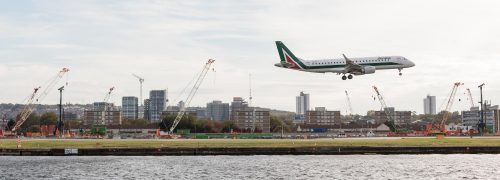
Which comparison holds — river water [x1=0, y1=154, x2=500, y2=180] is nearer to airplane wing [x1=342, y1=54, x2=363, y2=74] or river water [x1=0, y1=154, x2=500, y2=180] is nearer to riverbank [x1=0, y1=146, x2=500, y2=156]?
riverbank [x1=0, y1=146, x2=500, y2=156]

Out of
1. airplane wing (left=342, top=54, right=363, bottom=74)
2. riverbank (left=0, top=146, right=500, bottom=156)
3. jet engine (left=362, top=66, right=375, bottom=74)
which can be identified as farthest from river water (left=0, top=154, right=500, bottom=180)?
jet engine (left=362, top=66, right=375, bottom=74)

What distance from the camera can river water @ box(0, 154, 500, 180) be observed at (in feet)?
346

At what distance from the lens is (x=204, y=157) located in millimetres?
144875

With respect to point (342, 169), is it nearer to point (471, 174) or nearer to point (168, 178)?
point (471, 174)

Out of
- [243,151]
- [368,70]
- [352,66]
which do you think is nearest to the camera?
[243,151]

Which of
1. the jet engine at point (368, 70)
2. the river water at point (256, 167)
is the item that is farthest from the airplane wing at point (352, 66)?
the river water at point (256, 167)

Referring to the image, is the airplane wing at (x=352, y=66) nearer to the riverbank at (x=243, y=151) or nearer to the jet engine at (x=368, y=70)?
the jet engine at (x=368, y=70)

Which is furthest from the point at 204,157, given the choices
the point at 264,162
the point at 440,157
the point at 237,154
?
the point at 440,157

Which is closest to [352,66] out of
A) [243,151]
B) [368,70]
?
[368,70]

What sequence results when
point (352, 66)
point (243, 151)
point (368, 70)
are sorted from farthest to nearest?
1. point (368, 70)
2. point (352, 66)
3. point (243, 151)

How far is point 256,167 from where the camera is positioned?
11925cm

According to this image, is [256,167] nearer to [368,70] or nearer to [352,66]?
[352,66]

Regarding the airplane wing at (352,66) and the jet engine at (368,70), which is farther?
the jet engine at (368,70)

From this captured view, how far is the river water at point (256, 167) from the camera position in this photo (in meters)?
105
